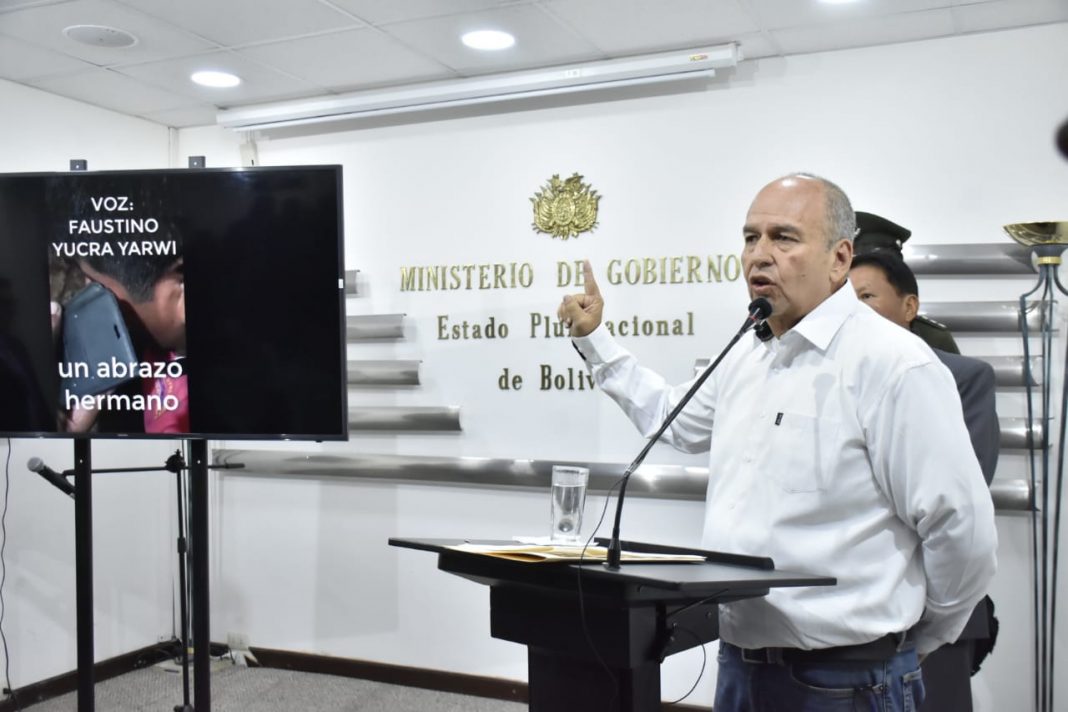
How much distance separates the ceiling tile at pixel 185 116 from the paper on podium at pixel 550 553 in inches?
143

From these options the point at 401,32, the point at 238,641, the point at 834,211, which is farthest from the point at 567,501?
the point at 238,641

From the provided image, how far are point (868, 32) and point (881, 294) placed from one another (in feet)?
4.21

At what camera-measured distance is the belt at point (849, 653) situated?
1664 millimetres

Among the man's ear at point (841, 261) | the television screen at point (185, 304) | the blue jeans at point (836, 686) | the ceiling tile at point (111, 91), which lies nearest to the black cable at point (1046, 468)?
the man's ear at point (841, 261)

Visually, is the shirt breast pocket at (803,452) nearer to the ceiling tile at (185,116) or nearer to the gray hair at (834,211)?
the gray hair at (834,211)

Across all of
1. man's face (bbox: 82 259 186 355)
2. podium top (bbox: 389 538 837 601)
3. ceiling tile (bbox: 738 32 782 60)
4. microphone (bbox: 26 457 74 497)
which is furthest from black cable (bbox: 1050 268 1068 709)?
microphone (bbox: 26 457 74 497)

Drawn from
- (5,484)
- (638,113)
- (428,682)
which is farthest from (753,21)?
(5,484)

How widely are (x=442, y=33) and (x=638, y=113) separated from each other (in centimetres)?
87

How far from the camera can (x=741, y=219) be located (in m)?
3.88

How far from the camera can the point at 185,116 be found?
4.80 meters

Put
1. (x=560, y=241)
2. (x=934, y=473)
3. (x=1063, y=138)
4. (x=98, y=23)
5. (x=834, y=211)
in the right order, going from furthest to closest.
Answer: (x=560, y=241) → (x=98, y=23) → (x=834, y=211) → (x=934, y=473) → (x=1063, y=138)

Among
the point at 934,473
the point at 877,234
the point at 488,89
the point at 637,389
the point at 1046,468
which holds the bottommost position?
the point at 1046,468

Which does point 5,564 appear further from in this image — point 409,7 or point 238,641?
point 409,7

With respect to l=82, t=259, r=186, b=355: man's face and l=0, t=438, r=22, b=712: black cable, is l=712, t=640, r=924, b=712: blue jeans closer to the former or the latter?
l=82, t=259, r=186, b=355: man's face
